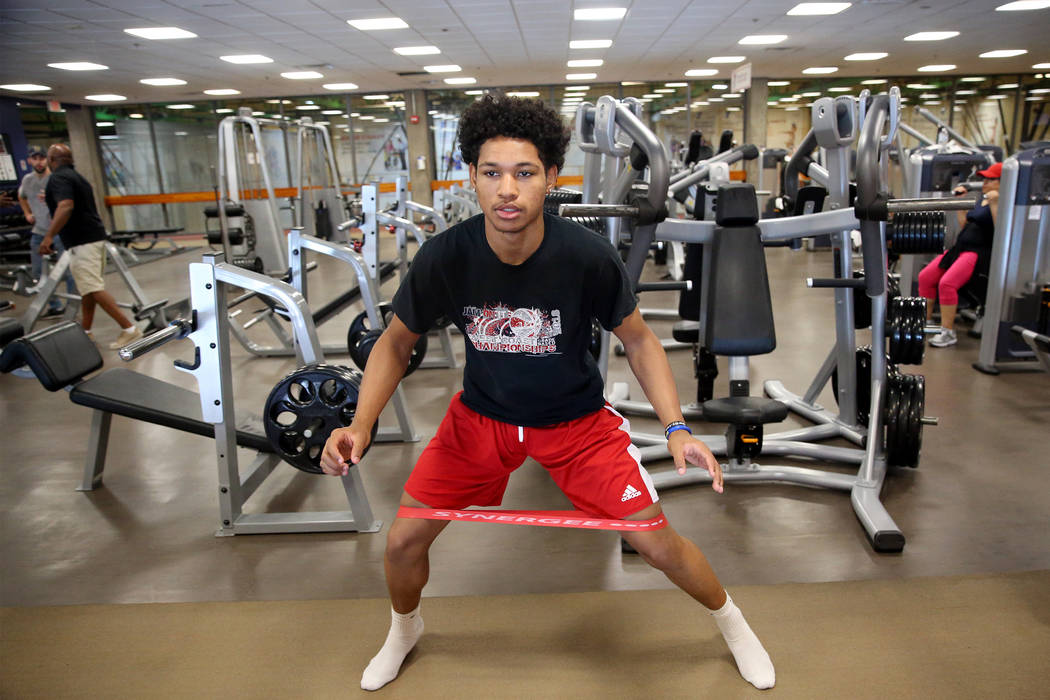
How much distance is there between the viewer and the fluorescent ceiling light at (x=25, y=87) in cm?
1083

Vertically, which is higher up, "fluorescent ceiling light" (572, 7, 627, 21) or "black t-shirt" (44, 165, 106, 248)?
"fluorescent ceiling light" (572, 7, 627, 21)

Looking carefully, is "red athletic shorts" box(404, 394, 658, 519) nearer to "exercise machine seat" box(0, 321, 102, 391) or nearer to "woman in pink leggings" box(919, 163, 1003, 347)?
"exercise machine seat" box(0, 321, 102, 391)

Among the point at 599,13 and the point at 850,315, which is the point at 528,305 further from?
the point at 599,13

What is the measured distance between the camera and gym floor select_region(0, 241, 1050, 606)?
2109 mm

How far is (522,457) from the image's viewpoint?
1.62 metres

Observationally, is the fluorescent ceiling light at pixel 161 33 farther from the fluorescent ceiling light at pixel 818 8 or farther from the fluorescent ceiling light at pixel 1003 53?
the fluorescent ceiling light at pixel 1003 53

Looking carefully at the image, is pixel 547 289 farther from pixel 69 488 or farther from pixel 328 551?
pixel 69 488

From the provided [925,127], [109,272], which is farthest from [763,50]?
[109,272]

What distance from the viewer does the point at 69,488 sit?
288cm

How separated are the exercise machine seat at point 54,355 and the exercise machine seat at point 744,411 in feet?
7.65

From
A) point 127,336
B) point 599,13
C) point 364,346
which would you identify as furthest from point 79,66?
point 364,346

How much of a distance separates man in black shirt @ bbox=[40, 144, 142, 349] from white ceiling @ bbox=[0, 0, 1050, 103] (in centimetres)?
247

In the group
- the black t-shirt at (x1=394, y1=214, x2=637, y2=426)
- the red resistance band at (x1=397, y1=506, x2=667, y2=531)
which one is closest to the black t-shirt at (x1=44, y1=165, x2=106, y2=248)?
the black t-shirt at (x1=394, y1=214, x2=637, y2=426)

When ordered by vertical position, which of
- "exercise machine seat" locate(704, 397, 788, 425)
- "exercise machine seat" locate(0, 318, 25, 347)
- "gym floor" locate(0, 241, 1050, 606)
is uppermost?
"exercise machine seat" locate(0, 318, 25, 347)
